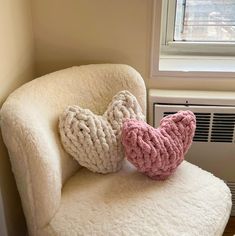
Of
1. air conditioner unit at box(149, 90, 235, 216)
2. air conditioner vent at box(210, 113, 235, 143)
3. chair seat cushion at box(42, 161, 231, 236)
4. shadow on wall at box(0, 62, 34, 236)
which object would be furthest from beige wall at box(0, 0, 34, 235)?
air conditioner vent at box(210, 113, 235, 143)

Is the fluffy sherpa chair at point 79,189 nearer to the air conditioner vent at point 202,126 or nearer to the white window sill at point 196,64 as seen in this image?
the air conditioner vent at point 202,126

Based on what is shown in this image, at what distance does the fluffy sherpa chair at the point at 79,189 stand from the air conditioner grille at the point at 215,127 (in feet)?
0.92

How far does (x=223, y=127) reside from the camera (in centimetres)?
156

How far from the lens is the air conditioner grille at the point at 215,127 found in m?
1.54

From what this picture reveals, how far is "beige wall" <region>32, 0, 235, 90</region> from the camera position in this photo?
148cm

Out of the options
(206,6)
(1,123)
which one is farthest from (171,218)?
(206,6)

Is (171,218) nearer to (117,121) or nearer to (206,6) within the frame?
(117,121)

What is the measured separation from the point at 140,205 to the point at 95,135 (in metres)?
0.28

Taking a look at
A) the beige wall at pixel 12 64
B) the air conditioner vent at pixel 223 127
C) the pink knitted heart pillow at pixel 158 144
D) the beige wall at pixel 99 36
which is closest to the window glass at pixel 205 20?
the beige wall at pixel 99 36

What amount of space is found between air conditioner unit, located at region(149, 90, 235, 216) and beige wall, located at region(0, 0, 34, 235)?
566 mm

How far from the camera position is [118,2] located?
146 cm

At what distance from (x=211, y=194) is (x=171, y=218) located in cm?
20

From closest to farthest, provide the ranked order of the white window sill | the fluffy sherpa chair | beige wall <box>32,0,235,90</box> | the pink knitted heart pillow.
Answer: the fluffy sherpa chair, the pink knitted heart pillow, beige wall <box>32,0,235,90</box>, the white window sill

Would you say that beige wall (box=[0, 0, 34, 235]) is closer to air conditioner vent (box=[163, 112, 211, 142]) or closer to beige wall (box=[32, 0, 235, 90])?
beige wall (box=[32, 0, 235, 90])
